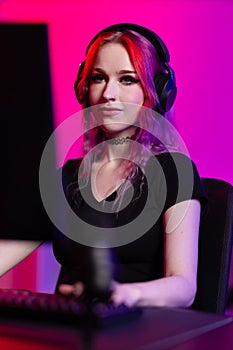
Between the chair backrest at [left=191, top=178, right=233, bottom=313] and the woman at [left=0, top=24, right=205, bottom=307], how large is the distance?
31 mm

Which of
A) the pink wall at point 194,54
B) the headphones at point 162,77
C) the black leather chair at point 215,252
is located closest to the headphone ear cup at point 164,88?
the headphones at point 162,77

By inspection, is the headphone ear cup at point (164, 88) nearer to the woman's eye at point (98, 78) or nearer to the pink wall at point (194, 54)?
the woman's eye at point (98, 78)

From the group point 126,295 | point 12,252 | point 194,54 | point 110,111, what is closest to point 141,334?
point 126,295

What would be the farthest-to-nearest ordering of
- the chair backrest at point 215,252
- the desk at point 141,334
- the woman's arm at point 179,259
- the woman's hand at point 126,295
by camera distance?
the chair backrest at point 215,252 < the woman's arm at point 179,259 < the woman's hand at point 126,295 < the desk at point 141,334

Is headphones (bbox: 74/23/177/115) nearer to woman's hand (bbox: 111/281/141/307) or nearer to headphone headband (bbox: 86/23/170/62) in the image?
headphone headband (bbox: 86/23/170/62)

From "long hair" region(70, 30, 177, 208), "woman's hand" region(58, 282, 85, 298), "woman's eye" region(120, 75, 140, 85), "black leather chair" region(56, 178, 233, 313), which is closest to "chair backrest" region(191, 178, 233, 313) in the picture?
"black leather chair" region(56, 178, 233, 313)

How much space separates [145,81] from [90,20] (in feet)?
2.37

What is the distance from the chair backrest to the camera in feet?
4.21

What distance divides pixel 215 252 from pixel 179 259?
82 mm

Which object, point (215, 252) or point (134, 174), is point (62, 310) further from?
point (134, 174)

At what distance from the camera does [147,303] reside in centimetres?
103

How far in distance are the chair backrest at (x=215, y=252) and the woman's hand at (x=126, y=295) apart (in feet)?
1.09

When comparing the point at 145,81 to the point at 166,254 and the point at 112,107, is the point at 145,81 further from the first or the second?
the point at 166,254

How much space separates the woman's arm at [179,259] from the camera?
113 cm
